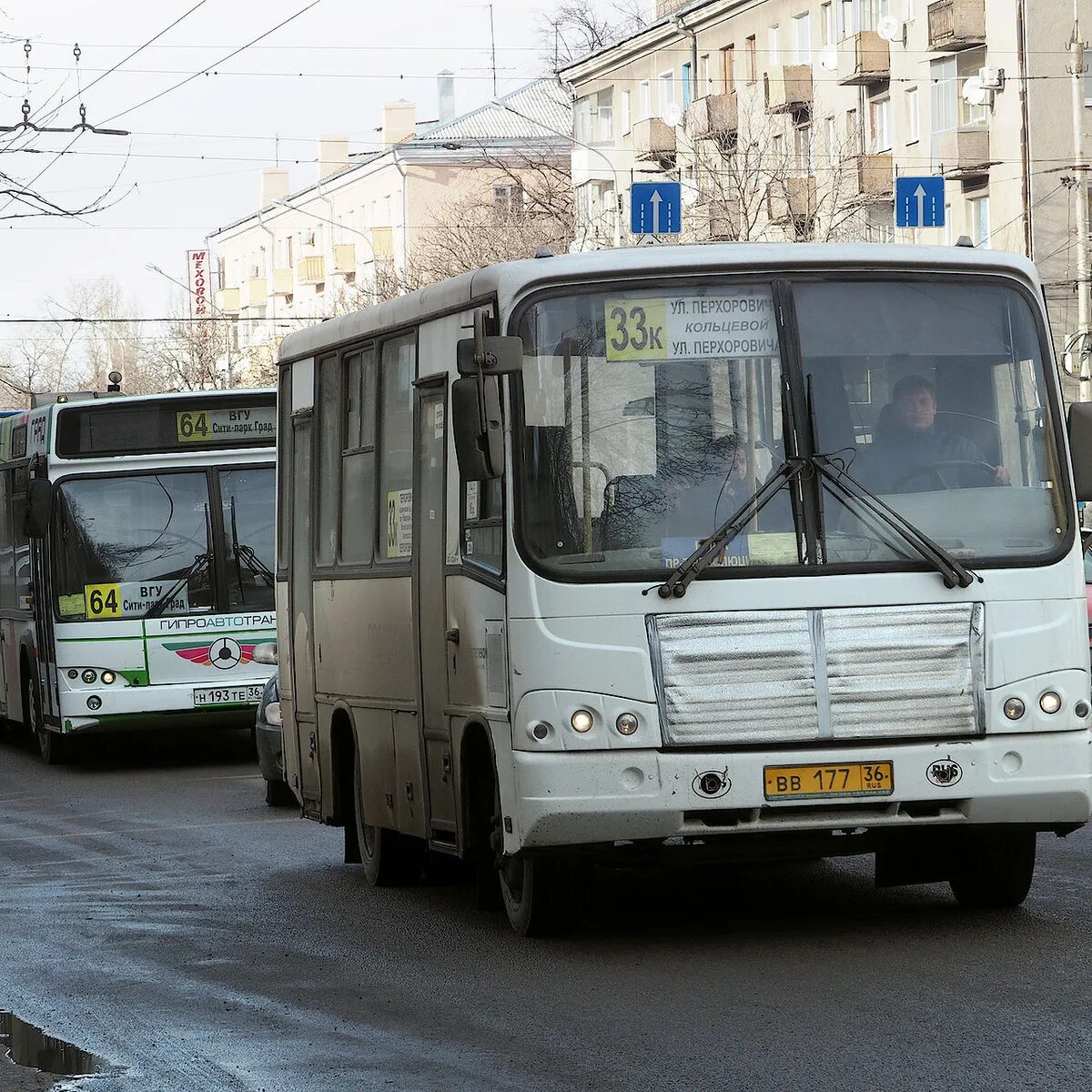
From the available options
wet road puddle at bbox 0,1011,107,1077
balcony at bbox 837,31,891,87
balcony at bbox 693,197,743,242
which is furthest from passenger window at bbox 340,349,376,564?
balcony at bbox 837,31,891,87

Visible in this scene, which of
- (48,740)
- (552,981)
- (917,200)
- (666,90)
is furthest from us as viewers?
(666,90)

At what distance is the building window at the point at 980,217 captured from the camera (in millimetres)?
50750

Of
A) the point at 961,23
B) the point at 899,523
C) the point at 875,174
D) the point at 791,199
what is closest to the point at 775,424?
the point at 899,523

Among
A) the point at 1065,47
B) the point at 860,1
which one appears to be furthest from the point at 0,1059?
the point at 860,1

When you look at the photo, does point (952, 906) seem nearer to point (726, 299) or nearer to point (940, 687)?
point (940, 687)

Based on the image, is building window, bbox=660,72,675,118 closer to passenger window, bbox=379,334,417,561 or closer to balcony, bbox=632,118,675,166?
balcony, bbox=632,118,675,166

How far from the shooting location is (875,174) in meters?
53.1

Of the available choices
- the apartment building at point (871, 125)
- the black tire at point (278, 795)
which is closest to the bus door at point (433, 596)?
the black tire at point (278, 795)

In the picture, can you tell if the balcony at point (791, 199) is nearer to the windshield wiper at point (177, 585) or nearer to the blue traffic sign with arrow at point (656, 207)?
the blue traffic sign with arrow at point (656, 207)

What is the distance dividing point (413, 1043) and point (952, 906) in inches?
141

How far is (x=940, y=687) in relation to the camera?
9461 millimetres

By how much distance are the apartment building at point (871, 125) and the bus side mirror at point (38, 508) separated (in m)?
25.3

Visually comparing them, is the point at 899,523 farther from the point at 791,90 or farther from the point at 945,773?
the point at 791,90

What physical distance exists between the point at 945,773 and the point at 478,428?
2.14m
